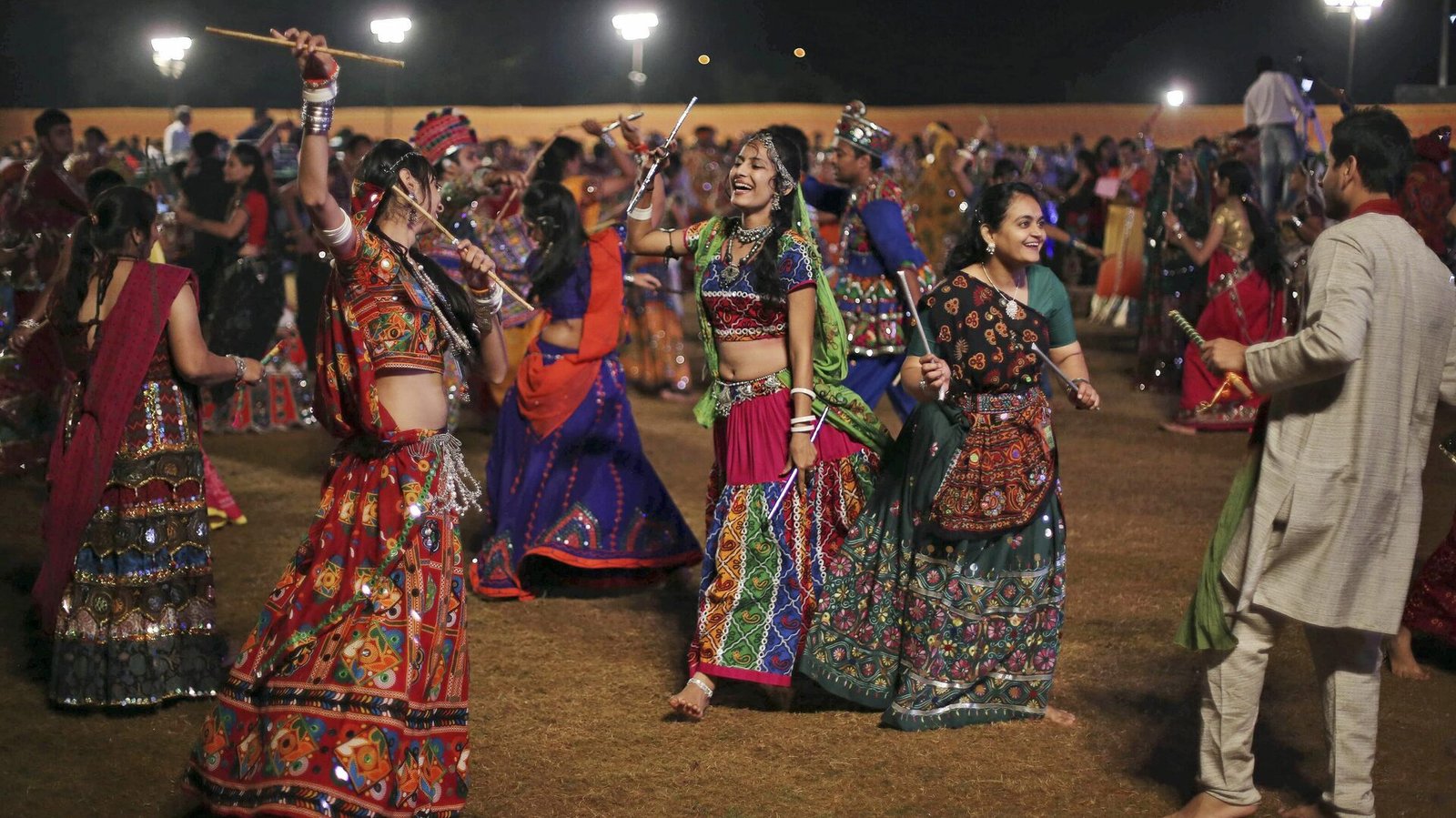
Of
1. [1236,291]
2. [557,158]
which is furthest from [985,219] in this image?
[1236,291]

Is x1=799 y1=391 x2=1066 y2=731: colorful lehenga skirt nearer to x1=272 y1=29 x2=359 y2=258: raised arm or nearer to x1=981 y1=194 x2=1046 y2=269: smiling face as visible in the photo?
x1=981 y1=194 x2=1046 y2=269: smiling face

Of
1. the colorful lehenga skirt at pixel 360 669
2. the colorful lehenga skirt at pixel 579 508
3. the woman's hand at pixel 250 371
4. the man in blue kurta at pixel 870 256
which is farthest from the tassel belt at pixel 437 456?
the man in blue kurta at pixel 870 256

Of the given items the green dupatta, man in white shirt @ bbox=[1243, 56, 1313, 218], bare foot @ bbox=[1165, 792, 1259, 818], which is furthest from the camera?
man in white shirt @ bbox=[1243, 56, 1313, 218]

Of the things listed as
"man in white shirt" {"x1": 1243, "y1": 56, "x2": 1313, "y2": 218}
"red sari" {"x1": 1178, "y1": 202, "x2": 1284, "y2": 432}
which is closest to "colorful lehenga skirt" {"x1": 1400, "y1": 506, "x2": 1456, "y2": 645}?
"red sari" {"x1": 1178, "y1": 202, "x2": 1284, "y2": 432}

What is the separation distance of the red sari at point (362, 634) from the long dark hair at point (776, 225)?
1274mm

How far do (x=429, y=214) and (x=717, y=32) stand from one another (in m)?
30.5

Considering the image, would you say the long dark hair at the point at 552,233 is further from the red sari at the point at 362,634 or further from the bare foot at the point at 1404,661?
the bare foot at the point at 1404,661

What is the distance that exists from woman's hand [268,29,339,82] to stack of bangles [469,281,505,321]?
688mm

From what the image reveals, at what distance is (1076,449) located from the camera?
30.7 feet

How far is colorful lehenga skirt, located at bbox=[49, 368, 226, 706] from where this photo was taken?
4656 mm

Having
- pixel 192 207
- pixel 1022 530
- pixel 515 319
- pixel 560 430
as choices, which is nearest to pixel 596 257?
pixel 560 430

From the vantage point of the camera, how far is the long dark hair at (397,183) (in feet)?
12.3

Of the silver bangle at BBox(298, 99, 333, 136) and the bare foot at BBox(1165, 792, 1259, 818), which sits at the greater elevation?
the silver bangle at BBox(298, 99, 333, 136)

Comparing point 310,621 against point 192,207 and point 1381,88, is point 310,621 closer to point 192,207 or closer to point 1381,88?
point 192,207
